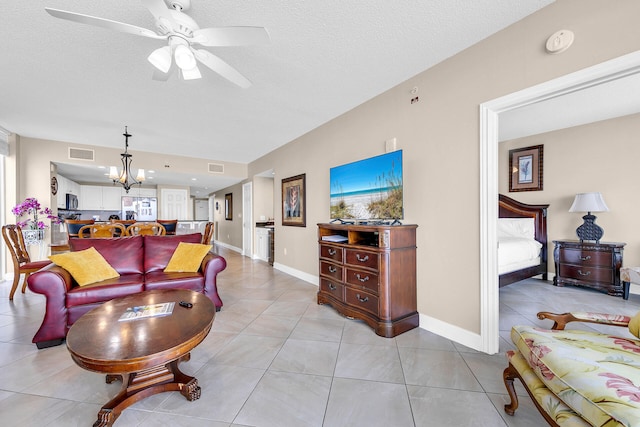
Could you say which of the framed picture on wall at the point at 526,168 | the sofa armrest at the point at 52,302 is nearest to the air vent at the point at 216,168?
the sofa armrest at the point at 52,302

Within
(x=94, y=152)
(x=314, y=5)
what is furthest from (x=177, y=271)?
(x=94, y=152)

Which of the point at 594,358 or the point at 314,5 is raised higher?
the point at 314,5

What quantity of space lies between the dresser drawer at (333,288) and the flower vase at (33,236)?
4.95 meters

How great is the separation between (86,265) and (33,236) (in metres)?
2.93

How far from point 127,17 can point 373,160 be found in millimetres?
2384

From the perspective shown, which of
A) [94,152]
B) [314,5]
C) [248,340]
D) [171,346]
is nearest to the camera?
[171,346]

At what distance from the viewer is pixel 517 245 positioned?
3.46 m

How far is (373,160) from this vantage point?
2727 mm

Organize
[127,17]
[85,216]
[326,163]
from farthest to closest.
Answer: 1. [85,216]
2. [326,163]
3. [127,17]

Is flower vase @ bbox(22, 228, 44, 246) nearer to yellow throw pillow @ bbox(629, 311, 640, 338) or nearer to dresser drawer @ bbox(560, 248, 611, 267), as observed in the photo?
yellow throw pillow @ bbox(629, 311, 640, 338)

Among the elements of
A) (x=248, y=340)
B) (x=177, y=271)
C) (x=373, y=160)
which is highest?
(x=373, y=160)

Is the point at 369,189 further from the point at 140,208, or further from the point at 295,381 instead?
the point at 140,208

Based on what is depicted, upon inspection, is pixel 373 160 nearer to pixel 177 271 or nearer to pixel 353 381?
pixel 353 381

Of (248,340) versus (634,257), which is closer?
(248,340)
